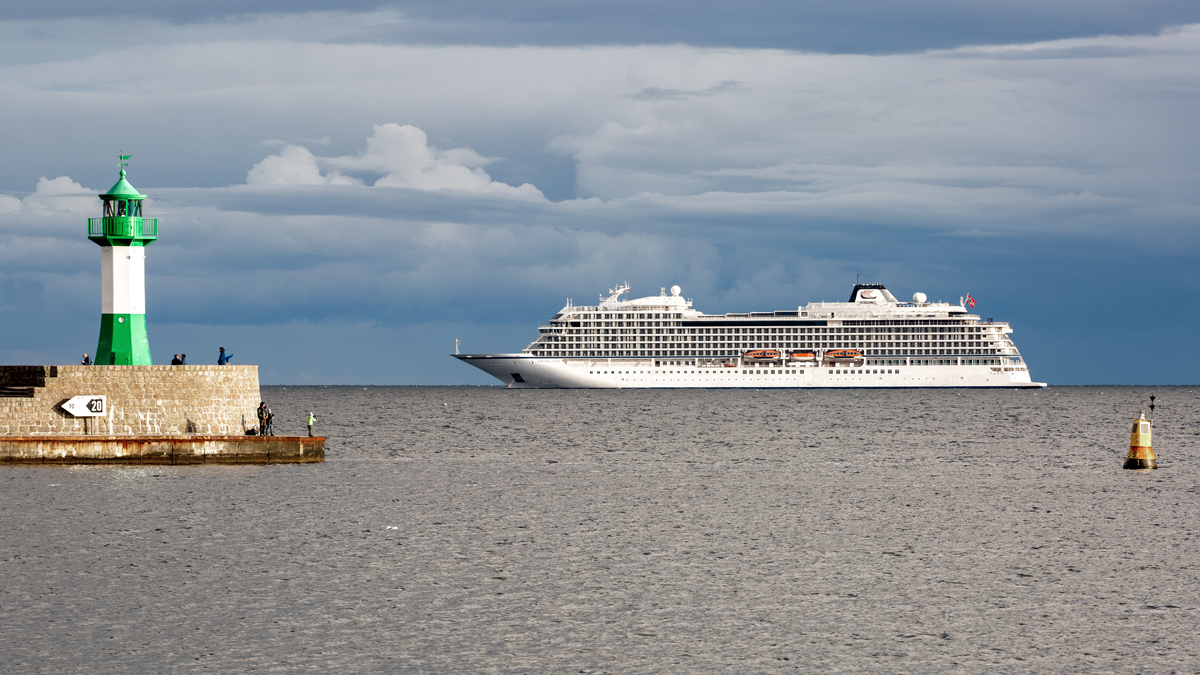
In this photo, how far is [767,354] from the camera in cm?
12531

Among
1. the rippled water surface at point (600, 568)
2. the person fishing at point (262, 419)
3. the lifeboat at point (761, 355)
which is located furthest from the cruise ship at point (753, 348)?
the person fishing at point (262, 419)

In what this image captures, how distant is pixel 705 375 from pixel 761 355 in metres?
6.40

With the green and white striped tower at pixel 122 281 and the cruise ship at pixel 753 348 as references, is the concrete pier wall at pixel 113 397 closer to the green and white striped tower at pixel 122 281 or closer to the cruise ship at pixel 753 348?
the green and white striped tower at pixel 122 281

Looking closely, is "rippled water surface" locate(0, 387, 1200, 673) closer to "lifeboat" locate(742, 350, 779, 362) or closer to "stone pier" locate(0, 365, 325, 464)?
"stone pier" locate(0, 365, 325, 464)

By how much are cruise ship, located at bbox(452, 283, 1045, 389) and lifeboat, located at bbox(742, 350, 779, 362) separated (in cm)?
10

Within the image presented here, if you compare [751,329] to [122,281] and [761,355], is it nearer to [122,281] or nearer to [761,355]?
[761,355]

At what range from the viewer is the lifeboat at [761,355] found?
125 metres

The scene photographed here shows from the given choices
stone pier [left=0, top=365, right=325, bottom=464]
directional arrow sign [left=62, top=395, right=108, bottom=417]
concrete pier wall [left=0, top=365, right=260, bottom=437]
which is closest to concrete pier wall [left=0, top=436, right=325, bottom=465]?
stone pier [left=0, top=365, right=325, bottom=464]

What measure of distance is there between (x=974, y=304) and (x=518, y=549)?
115 m

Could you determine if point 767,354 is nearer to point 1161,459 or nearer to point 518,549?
point 1161,459

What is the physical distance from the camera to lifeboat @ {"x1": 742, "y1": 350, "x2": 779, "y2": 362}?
125m

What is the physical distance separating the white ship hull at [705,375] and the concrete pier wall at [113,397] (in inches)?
3675

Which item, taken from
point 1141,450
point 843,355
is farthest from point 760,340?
point 1141,450

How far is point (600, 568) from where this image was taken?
1944 cm
